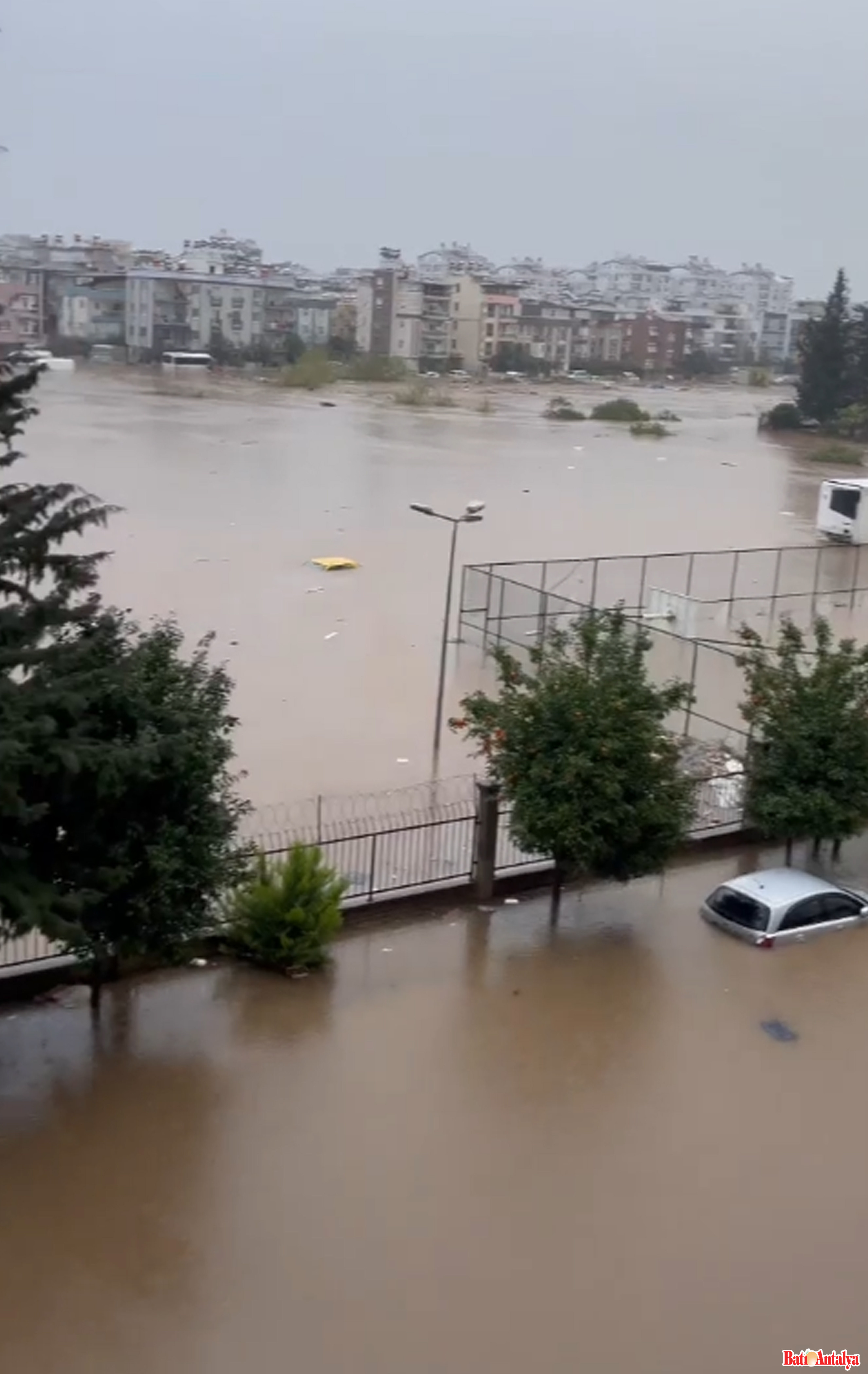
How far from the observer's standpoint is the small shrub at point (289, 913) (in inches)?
531

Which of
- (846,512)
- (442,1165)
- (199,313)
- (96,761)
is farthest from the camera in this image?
(199,313)

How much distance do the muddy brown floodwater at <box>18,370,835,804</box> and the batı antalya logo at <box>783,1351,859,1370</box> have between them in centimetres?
1037

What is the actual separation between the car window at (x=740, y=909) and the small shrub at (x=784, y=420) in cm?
7672

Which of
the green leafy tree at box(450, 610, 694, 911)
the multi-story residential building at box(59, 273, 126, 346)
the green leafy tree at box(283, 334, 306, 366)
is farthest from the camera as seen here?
the multi-story residential building at box(59, 273, 126, 346)

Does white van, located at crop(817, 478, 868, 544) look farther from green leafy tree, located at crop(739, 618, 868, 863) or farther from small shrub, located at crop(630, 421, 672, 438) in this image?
small shrub, located at crop(630, 421, 672, 438)

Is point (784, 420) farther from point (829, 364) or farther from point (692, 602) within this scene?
point (692, 602)

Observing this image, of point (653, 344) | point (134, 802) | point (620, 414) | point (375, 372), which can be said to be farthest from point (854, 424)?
point (134, 802)

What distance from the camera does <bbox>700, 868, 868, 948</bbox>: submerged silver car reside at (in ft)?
49.1

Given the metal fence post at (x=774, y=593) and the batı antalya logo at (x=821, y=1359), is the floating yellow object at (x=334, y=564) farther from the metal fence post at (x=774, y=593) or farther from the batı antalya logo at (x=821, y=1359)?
the batı antalya logo at (x=821, y=1359)

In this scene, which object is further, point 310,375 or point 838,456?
point 310,375

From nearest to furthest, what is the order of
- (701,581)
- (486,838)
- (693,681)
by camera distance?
(486,838) → (693,681) → (701,581)

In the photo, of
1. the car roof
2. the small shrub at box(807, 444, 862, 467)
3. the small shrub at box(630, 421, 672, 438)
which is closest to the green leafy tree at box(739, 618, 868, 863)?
the car roof

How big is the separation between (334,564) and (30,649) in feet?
78.1

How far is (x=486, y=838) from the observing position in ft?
50.3
